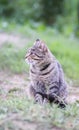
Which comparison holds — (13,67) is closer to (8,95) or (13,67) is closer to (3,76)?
(3,76)

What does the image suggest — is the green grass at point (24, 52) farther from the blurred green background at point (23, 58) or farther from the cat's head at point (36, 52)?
the cat's head at point (36, 52)

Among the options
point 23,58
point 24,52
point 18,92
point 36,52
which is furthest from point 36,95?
point 24,52

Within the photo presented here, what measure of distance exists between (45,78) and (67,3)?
13911 mm

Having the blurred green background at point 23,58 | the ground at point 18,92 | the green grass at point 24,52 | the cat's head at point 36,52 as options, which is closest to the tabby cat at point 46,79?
the cat's head at point 36,52

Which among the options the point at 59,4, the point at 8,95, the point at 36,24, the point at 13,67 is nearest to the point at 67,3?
the point at 59,4

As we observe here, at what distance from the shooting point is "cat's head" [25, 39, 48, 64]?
6.11 m

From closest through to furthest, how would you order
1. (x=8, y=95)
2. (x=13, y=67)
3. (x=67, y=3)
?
(x=8, y=95)
(x=13, y=67)
(x=67, y=3)

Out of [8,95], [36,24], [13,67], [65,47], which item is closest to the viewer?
[8,95]

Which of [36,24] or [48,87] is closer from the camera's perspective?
[48,87]

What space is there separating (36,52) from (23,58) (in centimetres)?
463

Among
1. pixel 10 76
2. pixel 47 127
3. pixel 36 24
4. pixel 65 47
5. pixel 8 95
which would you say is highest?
pixel 36 24

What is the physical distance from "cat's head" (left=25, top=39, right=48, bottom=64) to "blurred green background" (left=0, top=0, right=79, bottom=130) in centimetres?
53

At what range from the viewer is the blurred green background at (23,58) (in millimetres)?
4988

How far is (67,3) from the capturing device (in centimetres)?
1991
